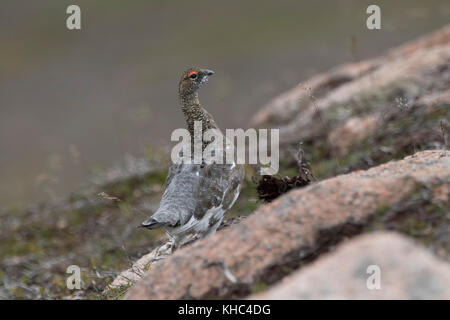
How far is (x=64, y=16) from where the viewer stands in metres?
40.9

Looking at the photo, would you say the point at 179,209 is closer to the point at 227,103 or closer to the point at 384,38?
the point at 227,103

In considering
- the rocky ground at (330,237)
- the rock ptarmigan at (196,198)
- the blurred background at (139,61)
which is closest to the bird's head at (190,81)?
the rock ptarmigan at (196,198)

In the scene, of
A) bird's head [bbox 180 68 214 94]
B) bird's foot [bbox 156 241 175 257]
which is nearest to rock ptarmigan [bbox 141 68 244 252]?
bird's foot [bbox 156 241 175 257]

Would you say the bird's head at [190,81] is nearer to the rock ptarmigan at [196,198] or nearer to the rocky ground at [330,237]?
the rock ptarmigan at [196,198]

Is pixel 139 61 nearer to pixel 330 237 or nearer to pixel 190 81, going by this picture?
pixel 190 81

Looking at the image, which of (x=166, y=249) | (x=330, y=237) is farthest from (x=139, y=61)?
(x=330, y=237)

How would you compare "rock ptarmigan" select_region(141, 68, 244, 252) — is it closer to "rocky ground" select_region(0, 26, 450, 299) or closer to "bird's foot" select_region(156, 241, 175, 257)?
"bird's foot" select_region(156, 241, 175, 257)

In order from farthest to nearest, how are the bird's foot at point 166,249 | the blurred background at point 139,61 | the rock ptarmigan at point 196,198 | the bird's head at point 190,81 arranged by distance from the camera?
the blurred background at point 139,61 < the bird's head at point 190,81 < the bird's foot at point 166,249 < the rock ptarmigan at point 196,198

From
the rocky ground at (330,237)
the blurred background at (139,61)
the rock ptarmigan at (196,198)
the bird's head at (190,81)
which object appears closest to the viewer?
the rocky ground at (330,237)

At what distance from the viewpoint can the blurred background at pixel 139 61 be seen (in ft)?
89.1

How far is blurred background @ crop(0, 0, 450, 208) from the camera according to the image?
2717cm

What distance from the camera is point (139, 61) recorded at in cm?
A: 3475
